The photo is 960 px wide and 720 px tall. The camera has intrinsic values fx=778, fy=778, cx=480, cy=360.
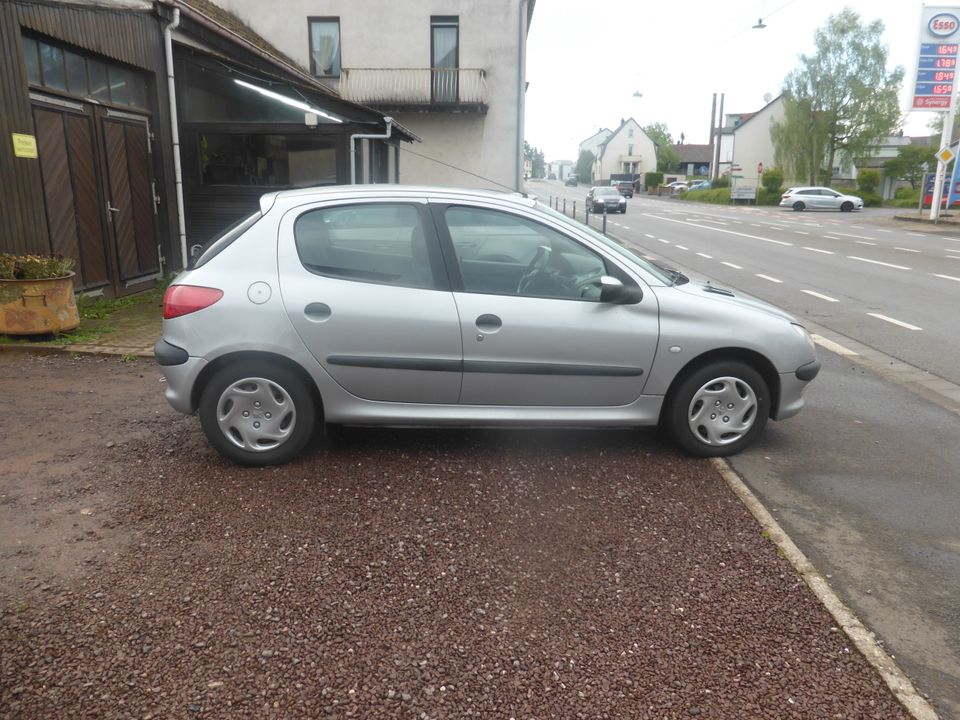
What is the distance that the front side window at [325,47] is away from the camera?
25.3m

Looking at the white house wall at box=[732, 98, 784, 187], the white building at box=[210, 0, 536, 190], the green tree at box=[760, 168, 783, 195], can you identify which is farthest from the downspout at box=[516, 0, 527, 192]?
the white house wall at box=[732, 98, 784, 187]

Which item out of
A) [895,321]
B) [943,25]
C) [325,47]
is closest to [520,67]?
[325,47]

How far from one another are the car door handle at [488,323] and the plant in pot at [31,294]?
5100 mm

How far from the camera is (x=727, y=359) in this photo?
4762 millimetres

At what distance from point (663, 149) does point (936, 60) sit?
3408 inches

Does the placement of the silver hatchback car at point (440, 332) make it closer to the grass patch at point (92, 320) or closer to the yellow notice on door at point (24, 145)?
the grass patch at point (92, 320)

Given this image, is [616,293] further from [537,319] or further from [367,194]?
[367,194]

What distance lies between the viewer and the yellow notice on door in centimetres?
802

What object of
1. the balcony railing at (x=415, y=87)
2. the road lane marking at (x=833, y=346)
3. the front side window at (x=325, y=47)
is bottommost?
the road lane marking at (x=833, y=346)

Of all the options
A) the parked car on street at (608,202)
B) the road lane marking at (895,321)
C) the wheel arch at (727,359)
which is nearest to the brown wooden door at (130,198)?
the wheel arch at (727,359)

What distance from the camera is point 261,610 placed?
311 cm

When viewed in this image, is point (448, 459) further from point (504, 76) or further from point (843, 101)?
point (843, 101)

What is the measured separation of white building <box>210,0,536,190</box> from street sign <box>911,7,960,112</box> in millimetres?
16995

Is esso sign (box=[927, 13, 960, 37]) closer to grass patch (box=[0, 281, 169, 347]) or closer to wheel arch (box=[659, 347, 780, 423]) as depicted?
grass patch (box=[0, 281, 169, 347])
